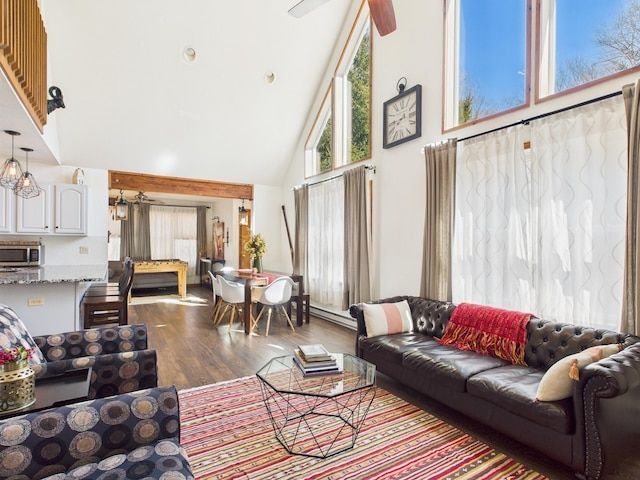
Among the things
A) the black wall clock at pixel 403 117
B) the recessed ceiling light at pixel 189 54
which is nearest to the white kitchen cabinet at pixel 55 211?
the recessed ceiling light at pixel 189 54

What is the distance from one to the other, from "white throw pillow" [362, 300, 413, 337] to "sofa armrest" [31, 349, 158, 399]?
196cm

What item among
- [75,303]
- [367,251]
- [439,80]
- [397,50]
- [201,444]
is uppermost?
[397,50]

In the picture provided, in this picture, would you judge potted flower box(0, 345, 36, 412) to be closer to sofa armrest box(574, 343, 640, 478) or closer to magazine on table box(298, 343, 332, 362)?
magazine on table box(298, 343, 332, 362)

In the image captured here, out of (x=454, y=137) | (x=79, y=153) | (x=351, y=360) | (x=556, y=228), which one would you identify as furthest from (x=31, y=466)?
(x=79, y=153)

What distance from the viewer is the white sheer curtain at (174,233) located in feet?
31.5

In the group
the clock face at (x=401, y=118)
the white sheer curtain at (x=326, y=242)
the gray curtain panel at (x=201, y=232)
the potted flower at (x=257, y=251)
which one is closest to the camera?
the clock face at (x=401, y=118)

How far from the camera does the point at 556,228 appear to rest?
9.14 feet

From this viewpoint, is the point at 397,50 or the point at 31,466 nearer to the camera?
the point at 31,466

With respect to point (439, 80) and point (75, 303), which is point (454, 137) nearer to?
point (439, 80)

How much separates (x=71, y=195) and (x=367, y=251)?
4566 mm

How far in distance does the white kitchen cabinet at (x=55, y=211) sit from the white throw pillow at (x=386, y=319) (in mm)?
4690

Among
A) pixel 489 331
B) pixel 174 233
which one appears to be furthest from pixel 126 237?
pixel 489 331

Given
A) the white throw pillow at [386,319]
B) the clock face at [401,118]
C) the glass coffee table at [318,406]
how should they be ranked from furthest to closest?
the clock face at [401,118]
the white throw pillow at [386,319]
the glass coffee table at [318,406]

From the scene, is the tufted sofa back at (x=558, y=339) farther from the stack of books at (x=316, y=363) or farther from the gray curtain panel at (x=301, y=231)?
the gray curtain panel at (x=301, y=231)
